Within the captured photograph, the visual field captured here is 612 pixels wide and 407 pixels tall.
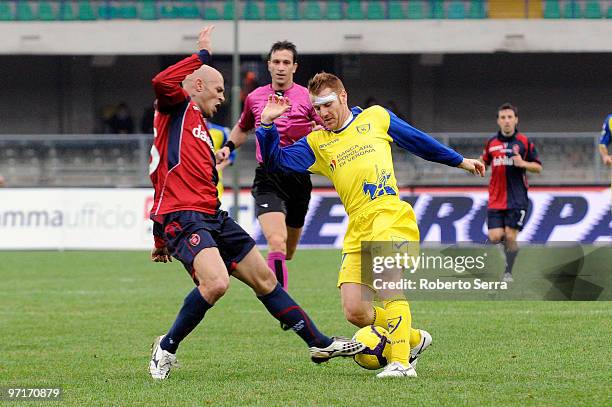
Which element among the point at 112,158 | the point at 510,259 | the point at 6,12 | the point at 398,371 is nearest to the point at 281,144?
the point at 398,371

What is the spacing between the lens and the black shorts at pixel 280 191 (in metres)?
10.9

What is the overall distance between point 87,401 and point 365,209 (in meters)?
2.17

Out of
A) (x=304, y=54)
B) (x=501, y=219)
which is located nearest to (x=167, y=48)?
(x=304, y=54)

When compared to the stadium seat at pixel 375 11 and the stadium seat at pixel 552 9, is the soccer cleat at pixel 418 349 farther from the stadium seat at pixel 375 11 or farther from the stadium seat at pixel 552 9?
the stadium seat at pixel 552 9

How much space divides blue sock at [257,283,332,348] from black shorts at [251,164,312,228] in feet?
10.0

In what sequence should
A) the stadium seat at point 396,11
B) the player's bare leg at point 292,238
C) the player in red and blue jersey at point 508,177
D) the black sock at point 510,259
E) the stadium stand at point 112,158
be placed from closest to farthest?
1. the player's bare leg at point 292,238
2. the player in red and blue jersey at point 508,177
3. the black sock at point 510,259
4. the stadium stand at point 112,158
5. the stadium seat at point 396,11

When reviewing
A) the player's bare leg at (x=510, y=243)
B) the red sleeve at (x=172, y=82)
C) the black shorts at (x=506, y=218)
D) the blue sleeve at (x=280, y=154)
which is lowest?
the player's bare leg at (x=510, y=243)

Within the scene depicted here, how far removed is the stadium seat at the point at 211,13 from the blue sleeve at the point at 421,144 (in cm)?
2641

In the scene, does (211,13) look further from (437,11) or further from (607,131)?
(607,131)

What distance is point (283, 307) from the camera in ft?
25.5

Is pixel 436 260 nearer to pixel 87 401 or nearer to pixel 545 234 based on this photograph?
pixel 87 401

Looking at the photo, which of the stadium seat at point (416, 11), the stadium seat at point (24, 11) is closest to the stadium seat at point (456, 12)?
the stadium seat at point (416, 11)

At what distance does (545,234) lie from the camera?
22359mm

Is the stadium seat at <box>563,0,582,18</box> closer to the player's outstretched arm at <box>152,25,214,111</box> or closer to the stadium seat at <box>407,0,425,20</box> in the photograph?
the stadium seat at <box>407,0,425,20</box>
